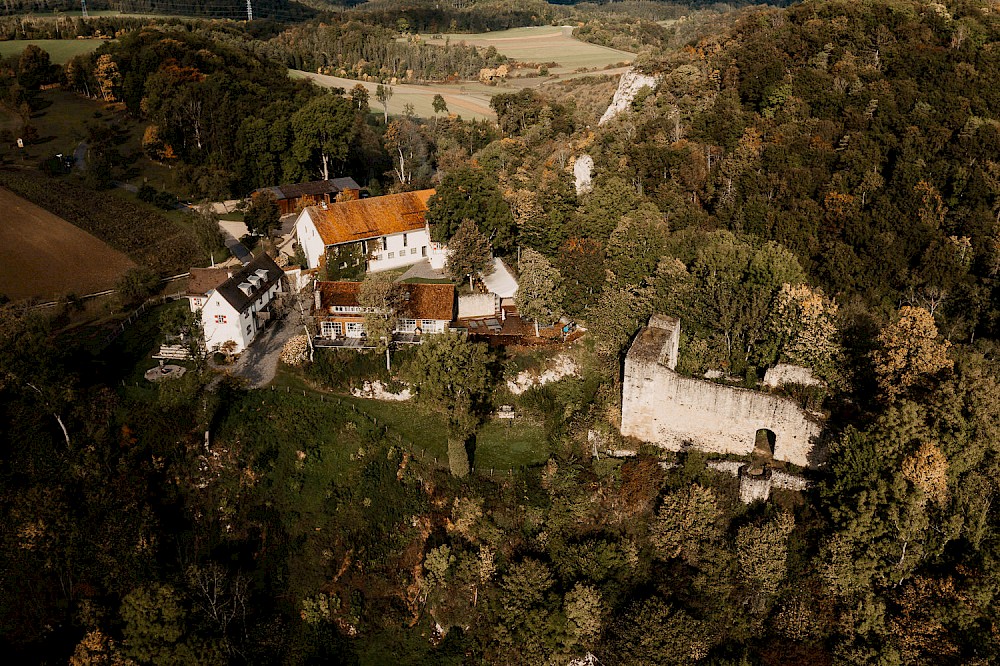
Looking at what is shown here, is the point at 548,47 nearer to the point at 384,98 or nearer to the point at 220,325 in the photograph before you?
the point at 384,98

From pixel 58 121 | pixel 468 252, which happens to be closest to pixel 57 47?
pixel 58 121

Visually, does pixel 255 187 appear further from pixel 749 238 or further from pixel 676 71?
pixel 749 238

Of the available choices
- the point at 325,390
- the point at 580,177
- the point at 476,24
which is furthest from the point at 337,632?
the point at 476,24

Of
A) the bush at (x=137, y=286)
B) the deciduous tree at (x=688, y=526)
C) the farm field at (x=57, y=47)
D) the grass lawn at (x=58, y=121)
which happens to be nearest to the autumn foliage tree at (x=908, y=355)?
the deciduous tree at (x=688, y=526)

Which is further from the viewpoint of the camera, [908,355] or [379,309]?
[379,309]

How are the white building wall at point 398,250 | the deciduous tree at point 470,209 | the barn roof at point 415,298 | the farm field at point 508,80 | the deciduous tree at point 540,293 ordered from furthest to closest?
the farm field at point 508,80
the white building wall at point 398,250
the deciduous tree at point 470,209
the barn roof at point 415,298
the deciduous tree at point 540,293

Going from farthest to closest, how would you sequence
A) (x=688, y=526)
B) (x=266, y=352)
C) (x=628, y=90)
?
1. (x=628, y=90)
2. (x=266, y=352)
3. (x=688, y=526)

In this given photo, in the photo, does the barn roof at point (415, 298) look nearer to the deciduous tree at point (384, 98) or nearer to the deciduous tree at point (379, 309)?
the deciduous tree at point (379, 309)
